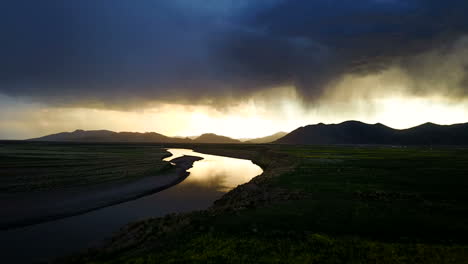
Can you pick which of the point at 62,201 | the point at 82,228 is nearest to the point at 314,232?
the point at 82,228

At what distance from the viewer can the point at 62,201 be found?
2977 cm

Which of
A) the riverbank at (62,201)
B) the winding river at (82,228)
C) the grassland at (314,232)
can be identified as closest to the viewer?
the grassland at (314,232)

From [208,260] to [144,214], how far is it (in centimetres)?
1710

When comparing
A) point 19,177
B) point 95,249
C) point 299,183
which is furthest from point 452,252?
point 19,177

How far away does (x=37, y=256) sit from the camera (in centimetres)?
1684

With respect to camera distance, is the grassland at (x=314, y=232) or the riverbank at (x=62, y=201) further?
the riverbank at (x=62, y=201)

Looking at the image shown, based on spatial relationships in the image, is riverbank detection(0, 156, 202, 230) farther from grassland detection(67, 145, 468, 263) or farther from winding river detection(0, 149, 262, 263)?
grassland detection(67, 145, 468, 263)

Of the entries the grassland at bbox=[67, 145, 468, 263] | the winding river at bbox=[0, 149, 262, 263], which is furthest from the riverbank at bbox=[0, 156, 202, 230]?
the grassland at bbox=[67, 145, 468, 263]

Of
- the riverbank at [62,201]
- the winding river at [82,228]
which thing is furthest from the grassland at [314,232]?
the riverbank at [62,201]

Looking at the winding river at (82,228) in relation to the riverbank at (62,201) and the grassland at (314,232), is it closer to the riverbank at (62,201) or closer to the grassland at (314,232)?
the riverbank at (62,201)

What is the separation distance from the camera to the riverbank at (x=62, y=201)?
24.5 metres

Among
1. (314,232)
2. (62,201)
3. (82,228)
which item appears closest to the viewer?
(314,232)

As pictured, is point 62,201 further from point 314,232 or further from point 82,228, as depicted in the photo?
point 314,232

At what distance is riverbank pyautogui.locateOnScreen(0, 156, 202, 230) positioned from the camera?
80.4 ft
